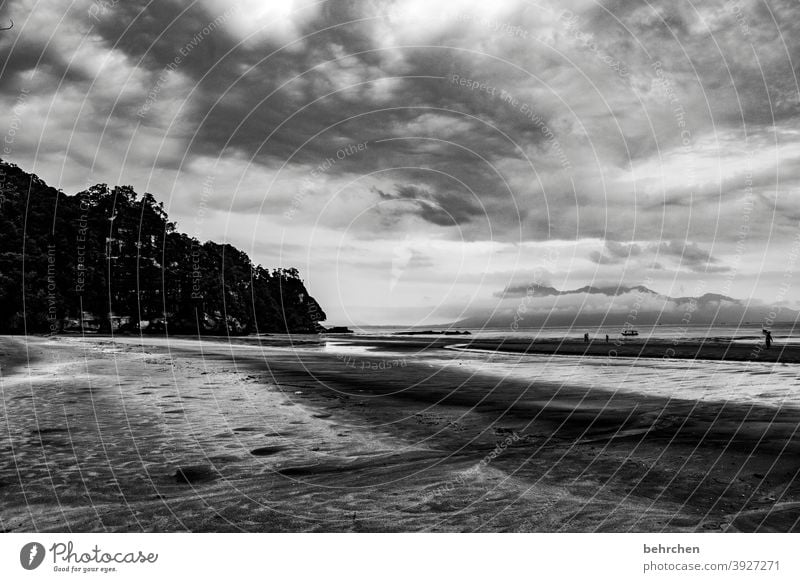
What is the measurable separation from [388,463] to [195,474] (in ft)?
10.7

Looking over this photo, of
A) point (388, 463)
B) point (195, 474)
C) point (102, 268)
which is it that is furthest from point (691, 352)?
point (102, 268)

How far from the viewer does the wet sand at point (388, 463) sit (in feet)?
21.0

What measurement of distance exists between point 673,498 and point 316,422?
27.3 feet

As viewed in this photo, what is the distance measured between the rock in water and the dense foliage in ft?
192

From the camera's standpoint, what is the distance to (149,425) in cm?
1171

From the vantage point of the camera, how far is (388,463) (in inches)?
346

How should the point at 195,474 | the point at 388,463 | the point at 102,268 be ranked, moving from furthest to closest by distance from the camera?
the point at 102,268 → the point at 388,463 → the point at 195,474

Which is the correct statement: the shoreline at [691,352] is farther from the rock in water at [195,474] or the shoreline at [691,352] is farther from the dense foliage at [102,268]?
the dense foliage at [102,268]

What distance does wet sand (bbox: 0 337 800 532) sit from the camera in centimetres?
639

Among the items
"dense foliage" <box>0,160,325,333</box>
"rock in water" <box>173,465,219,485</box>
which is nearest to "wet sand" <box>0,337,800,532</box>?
"rock in water" <box>173,465,219,485</box>

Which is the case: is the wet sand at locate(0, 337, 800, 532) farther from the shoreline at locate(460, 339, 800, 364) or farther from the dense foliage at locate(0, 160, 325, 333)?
the dense foliage at locate(0, 160, 325, 333)

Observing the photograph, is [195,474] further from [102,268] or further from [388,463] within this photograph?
[102,268]
